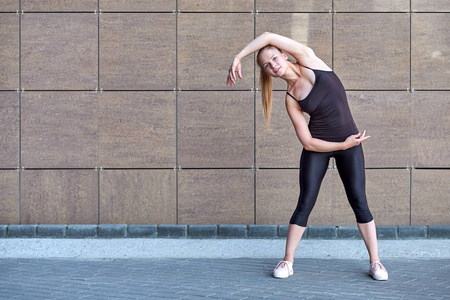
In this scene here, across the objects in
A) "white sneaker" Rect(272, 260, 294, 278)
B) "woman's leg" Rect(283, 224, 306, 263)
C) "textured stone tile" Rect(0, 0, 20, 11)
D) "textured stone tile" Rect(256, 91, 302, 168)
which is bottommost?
"white sneaker" Rect(272, 260, 294, 278)

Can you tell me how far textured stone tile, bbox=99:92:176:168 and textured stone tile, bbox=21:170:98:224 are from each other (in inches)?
14.2

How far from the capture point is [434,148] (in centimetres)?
721

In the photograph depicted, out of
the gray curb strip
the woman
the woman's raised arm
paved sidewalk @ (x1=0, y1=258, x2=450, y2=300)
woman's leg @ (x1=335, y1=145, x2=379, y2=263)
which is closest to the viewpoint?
paved sidewalk @ (x1=0, y1=258, x2=450, y2=300)

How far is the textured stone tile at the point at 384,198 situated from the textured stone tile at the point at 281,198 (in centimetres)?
10

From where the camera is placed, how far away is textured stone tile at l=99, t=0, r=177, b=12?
23.5 feet

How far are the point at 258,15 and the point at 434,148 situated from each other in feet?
8.35

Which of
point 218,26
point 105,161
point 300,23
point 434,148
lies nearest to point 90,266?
point 105,161

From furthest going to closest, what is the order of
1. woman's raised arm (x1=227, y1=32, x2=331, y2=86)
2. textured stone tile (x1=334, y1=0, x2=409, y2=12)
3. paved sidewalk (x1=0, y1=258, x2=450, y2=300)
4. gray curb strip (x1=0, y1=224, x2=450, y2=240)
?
1. textured stone tile (x1=334, y1=0, x2=409, y2=12)
2. gray curb strip (x1=0, y1=224, x2=450, y2=240)
3. woman's raised arm (x1=227, y1=32, x2=331, y2=86)
4. paved sidewalk (x1=0, y1=258, x2=450, y2=300)

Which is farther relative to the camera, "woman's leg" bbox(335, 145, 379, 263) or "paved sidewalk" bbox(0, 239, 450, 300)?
"woman's leg" bbox(335, 145, 379, 263)

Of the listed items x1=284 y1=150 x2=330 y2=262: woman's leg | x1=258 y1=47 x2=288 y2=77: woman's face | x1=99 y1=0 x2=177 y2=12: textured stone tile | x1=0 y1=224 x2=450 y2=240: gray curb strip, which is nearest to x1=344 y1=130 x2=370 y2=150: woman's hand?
x1=284 y1=150 x2=330 y2=262: woman's leg

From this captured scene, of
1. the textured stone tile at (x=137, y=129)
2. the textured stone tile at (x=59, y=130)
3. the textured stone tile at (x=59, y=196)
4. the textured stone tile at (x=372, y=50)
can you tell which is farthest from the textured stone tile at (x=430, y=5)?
the textured stone tile at (x=59, y=196)

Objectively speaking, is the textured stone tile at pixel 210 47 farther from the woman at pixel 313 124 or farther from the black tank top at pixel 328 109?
the black tank top at pixel 328 109

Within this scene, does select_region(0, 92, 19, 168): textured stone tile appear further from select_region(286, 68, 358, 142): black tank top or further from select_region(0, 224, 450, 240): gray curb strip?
select_region(286, 68, 358, 142): black tank top

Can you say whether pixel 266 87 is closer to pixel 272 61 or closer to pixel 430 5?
pixel 272 61
